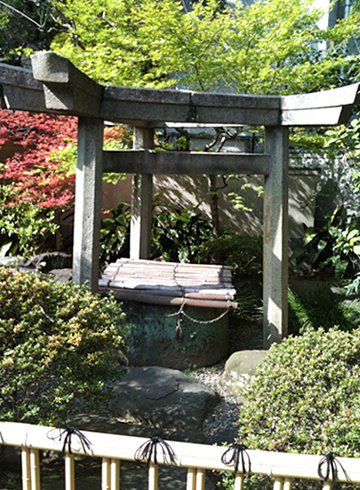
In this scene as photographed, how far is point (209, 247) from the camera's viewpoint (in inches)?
358

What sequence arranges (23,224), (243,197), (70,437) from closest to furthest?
(70,437) < (23,224) < (243,197)

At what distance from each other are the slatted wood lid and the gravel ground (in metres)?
0.91

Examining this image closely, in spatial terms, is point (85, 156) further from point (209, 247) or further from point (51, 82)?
point (209, 247)

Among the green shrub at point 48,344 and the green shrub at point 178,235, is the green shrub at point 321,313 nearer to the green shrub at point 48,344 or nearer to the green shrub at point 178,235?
the green shrub at point 178,235

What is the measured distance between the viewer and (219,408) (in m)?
5.28

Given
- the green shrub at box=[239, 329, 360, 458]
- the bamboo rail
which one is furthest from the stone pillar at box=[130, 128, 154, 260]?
the bamboo rail

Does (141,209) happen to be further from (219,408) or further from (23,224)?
(219,408)

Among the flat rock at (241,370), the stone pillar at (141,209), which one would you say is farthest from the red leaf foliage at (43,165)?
the flat rock at (241,370)

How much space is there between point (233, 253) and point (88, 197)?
4196 mm

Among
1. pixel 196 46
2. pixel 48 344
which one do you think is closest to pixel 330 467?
pixel 48 344

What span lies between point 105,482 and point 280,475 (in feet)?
2.77

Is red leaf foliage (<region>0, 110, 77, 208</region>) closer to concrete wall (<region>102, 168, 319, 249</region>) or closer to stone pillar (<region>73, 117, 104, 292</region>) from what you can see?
concrete wall (<region>102, 168, 319, 249</region>)

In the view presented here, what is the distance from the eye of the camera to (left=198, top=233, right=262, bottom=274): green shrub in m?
8.85

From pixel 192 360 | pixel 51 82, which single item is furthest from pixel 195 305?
pixel 51 82
